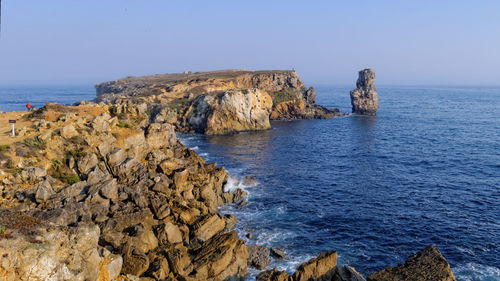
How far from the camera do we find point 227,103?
93.6 meters

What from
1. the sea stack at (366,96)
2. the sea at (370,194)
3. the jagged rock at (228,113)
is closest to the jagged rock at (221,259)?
the sea at (370,194)

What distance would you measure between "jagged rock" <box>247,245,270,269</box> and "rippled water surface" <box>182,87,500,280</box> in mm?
1439

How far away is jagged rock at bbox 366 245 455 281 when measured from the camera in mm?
21859

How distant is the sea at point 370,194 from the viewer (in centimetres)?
3200

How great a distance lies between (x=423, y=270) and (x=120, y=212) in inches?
973

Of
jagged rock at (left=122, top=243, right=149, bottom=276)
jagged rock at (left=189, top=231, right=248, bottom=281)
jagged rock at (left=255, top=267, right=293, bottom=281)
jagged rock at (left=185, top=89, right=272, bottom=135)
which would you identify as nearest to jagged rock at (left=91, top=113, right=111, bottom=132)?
jagged rock at (left=189, top=231, right=248, bottom=281)

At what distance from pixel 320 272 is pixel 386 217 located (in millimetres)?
19206

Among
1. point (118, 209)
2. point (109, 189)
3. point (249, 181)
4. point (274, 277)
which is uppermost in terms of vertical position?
point (109, 189)

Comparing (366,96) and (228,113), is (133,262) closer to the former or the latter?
(228,113)

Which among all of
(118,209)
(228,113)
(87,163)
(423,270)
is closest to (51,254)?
(118,209)

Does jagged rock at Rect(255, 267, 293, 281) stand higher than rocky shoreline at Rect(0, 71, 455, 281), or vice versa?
rocky shoreline at Rect(0, 71, 455, 281)

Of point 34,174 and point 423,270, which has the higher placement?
point 34,174

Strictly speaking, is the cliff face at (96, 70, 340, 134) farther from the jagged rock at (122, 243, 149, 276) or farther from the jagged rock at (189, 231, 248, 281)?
the jagged rock at (122, 243, 149, 276)

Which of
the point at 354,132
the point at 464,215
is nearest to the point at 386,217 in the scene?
the point at 464,215
